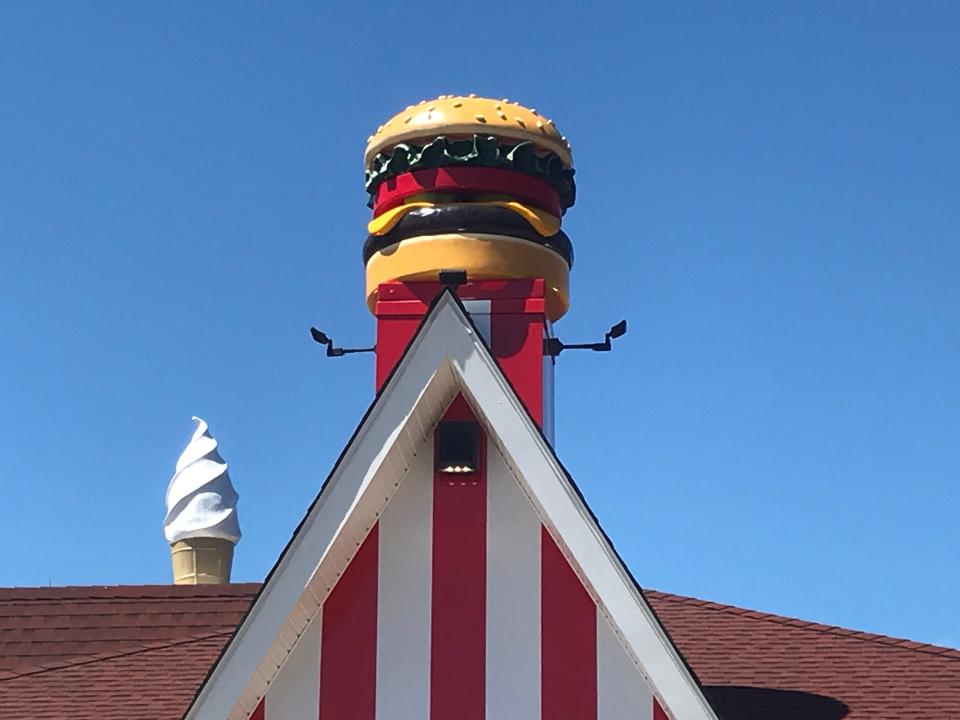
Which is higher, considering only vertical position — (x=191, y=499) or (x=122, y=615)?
(x=191, y=499)

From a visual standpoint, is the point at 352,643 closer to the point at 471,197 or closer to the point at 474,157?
the point at 471,197

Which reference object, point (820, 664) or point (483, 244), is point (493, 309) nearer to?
point (483, 244)

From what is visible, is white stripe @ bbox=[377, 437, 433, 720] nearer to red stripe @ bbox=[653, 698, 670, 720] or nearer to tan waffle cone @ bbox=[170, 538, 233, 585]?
red stripe @ bbox=[653, 698, 670, 720]

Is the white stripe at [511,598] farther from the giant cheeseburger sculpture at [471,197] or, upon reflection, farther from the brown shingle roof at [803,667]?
the giant cheeseburger sculpture at [471,197]

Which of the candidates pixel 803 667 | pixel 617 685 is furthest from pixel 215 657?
pixel 803 667

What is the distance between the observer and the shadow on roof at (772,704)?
10.1 meters

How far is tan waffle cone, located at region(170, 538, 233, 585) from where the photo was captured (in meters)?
16.2

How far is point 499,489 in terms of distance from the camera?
9.14 m

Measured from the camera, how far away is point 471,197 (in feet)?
36.1

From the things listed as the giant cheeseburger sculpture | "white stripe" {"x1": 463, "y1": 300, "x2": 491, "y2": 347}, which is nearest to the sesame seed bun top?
the giant cheeseburger sculpture

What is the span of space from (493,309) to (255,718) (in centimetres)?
329

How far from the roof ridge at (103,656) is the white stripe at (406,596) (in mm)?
3573

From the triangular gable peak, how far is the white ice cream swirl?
24.9 ft

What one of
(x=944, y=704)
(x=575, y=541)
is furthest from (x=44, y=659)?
(x=944, y=704)
